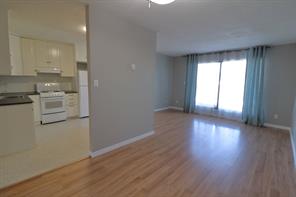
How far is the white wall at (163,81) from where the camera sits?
6.69 meters

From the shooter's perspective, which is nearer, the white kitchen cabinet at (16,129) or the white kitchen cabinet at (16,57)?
the white kitchen cabinet at (16,129)

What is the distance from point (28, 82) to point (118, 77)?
344cm

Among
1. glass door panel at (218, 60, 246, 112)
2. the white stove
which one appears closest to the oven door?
the white stove

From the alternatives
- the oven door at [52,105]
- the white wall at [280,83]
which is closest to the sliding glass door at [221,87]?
the white wall at [280,83]

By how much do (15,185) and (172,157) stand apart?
86.9 inches

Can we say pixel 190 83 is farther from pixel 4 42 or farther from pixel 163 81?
pixel 4 42

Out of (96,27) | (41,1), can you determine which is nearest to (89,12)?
(96,27)

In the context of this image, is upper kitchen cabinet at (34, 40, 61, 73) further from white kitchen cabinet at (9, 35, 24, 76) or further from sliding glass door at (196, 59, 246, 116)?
sliding glass door at (196, 59, 246, 116)

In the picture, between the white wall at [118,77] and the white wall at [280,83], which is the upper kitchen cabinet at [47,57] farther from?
the white wall at [280,83]

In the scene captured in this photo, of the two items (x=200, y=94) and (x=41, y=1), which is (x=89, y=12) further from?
(x=200, y=94)

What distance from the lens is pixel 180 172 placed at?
7.68 feet

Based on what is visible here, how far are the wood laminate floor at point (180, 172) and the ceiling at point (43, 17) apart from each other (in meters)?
2.47

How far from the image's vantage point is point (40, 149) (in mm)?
2949

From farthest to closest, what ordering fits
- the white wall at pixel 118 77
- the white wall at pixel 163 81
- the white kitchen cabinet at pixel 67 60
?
1. the white wall at pixel 163 81
2. the white kitchen cabinet at pixel 67 60
3. the white wall at pixel 118 77
